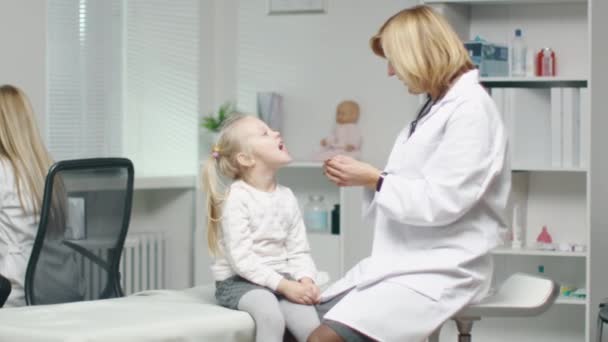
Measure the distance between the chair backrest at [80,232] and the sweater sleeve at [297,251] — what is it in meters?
0.63

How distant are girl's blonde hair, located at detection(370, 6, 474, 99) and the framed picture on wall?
2467 mm

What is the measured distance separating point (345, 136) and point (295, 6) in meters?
0.70

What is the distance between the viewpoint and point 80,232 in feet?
10.0

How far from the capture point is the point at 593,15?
3812 millimetres

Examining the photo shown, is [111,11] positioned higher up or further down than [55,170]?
higher up

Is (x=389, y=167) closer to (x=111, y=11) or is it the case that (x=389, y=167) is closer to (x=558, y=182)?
(x=558, y=182)

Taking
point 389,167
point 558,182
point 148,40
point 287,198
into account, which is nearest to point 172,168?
point 148,40

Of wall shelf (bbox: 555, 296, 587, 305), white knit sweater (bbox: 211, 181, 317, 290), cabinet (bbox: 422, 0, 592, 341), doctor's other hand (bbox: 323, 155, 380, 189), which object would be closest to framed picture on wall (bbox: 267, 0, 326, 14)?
cabinet (bbox: 422, 0, 592, 341)

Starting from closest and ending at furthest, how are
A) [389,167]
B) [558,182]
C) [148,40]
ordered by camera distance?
[389,167], [558,182], [148,40]

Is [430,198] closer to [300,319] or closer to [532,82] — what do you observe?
[300,319]

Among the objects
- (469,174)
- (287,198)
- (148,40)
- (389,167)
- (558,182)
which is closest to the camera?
(469,174)

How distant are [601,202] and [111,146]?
213 cm

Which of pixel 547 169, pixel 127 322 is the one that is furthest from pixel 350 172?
pixel 547 169

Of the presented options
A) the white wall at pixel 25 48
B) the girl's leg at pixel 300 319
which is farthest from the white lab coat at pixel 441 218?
the white wall at pixel 25 48
